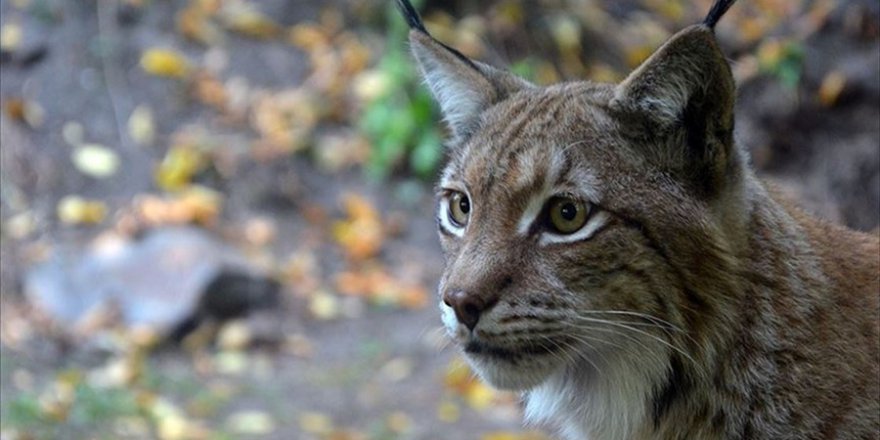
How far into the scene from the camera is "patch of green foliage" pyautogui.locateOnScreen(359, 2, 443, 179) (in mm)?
10576

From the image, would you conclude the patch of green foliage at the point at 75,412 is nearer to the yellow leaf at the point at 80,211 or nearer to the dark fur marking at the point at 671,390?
the yellow leaf at the point at 80,211

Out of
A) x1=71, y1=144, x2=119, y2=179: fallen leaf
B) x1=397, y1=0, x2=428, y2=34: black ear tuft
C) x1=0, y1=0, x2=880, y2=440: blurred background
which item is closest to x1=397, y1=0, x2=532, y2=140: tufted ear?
x1=397, y1=0, x2=428, y2=34: black ear tuft

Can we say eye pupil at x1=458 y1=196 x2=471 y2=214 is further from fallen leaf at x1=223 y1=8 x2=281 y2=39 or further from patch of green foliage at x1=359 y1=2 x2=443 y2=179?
fallen leaf at x1=223 y1=8 x2=281 y2=39

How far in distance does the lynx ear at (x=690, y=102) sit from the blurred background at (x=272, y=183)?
4245mm

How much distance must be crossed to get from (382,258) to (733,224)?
6594 mm

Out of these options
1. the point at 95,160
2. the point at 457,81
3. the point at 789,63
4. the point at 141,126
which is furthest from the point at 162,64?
the point at 457,81

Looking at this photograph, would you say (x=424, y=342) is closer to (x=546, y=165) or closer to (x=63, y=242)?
(x=63, y=242)

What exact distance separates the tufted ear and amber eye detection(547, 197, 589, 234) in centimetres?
69

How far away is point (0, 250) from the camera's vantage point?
380 inches

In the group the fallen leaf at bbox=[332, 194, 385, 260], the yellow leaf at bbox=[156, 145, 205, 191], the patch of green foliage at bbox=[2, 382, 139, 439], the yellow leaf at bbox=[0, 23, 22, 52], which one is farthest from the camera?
the yellow leaf at bbox=[0, 23, 22, 52]

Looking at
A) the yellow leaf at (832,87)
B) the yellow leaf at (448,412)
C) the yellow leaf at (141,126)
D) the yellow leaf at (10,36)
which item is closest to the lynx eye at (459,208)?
Answer: the yellow leaf at (448,412)

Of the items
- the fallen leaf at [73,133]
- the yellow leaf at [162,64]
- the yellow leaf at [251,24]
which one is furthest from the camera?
the yellow leaf at [251,24]

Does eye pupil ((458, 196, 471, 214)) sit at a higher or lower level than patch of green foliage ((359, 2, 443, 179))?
lower

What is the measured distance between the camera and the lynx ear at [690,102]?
133 inches
